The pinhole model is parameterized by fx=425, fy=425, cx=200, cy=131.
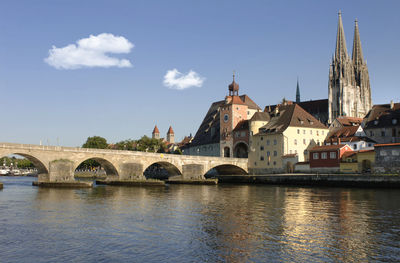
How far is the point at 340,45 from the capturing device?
15900 centimetres

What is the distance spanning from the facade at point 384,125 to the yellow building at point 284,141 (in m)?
9.51

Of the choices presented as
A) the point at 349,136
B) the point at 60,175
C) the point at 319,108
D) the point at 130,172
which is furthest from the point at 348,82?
the point at 60,175

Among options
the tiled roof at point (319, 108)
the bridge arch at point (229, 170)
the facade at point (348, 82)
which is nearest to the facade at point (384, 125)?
the bridge arch at point (229, 170)

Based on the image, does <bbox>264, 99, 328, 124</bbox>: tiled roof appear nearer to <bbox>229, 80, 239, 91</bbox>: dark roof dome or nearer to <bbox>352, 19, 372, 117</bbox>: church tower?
<bbox>352, 19, 372, 117</bbox>: church tower

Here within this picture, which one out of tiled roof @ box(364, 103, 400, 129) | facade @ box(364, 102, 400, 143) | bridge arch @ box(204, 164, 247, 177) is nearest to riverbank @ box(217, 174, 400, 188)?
bridge arch @ box(204, 164, 247, 177)

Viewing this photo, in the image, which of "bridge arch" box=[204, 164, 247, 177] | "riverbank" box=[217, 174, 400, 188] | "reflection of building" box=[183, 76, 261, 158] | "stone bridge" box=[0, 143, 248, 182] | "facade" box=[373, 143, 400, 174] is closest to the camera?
"riverbank" box=[217, 174, 400, 188]

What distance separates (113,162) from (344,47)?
117102mm

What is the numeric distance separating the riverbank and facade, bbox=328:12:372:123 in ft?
245

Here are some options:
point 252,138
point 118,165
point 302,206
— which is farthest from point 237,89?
point 302,206

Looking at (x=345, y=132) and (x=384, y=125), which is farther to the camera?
(x=345, y=132)

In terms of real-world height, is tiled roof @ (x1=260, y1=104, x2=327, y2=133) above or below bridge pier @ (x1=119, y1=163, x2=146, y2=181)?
above

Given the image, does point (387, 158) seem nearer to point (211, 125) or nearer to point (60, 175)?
point (60, 175)

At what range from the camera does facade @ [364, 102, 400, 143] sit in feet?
290

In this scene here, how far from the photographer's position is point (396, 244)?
21.8 metres
